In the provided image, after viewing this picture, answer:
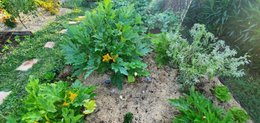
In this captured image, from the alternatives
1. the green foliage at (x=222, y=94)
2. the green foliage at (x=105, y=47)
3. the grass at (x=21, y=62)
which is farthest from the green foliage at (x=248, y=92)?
the grass at (x=21, y=62)

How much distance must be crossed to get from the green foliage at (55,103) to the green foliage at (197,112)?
3.11ft

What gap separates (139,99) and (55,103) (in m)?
1.00

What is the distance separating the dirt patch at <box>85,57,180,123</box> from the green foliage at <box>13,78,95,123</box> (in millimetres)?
247

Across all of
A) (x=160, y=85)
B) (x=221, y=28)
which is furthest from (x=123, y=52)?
(x=221, y=28)

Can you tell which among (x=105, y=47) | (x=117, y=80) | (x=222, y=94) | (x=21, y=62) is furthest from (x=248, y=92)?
(x=21, y=62)

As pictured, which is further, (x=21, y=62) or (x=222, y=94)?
(x=21, y=62)

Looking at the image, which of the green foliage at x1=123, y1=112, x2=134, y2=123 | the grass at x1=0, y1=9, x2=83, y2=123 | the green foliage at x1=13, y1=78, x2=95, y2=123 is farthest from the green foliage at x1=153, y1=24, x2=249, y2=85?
the grass at x1=0, y1=9, x2=83, y2=123

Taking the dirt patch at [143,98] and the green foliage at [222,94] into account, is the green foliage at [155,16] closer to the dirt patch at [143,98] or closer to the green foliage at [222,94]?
the dirt patch at [143,98]

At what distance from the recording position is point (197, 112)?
9.00 ft

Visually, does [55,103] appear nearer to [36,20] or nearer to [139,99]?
[139,99]

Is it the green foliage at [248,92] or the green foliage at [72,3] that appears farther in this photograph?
the green foliage at [72,3]

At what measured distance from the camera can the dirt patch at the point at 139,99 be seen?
2881 mm

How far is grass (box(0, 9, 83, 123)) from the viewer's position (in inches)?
120

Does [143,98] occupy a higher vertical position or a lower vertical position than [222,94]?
lower
